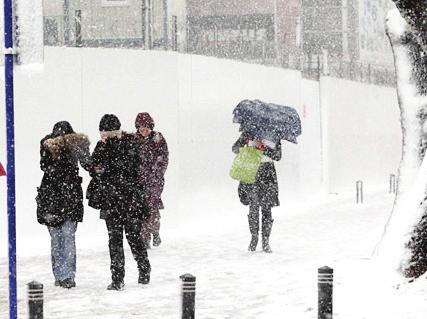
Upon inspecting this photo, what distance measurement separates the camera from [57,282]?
12219mm

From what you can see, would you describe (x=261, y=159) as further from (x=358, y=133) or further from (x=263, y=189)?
(x=358, y=133)

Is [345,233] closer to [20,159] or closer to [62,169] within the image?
[20,159]

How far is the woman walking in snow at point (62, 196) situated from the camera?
12.1m

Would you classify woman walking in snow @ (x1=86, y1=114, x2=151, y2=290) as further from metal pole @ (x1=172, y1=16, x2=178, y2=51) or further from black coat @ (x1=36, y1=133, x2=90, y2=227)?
metal pole @ (x1=172, y1=16, x2=178, y2=51)

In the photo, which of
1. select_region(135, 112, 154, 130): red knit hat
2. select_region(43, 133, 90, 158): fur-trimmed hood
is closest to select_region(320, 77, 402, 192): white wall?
select_region(135, 112, 154, 130): red knit hat

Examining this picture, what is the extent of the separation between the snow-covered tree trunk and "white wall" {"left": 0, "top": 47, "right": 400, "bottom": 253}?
490 cm

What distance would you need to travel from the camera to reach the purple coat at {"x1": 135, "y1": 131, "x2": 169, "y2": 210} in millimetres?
14938

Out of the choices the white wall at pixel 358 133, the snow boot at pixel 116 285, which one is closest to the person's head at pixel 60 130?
the snow boot at pixel 116 285

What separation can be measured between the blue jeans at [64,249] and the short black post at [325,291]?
154 inches

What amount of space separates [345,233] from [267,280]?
6600 mm

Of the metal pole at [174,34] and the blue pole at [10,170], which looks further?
the metal pole at [174,34]

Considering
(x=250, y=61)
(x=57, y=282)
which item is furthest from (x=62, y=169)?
(x=250, y=61)

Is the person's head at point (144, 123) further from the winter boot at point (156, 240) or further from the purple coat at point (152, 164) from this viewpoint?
the winter boot at point (156, 240)

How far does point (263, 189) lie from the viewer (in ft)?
49.8
